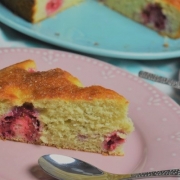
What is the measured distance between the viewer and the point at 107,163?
179 centimetres

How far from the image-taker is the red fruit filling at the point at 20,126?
1837 mm

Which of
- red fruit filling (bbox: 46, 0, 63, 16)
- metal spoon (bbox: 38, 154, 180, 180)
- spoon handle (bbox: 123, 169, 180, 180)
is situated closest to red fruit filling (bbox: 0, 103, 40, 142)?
metal spoon (bbox: 38, 154, 180, 180)

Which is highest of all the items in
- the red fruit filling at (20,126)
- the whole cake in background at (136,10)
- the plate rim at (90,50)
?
the whole cake in background at (136,10)

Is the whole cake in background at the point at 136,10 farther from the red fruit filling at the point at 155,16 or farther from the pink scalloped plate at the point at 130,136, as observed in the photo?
the pink scalloped plate at the point at 130,136

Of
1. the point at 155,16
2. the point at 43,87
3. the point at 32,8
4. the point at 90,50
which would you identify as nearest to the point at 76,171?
the point at 43,87

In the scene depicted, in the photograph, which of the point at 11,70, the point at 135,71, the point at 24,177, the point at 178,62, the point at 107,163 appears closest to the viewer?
the point at 24,177

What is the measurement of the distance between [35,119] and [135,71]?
0.86 m

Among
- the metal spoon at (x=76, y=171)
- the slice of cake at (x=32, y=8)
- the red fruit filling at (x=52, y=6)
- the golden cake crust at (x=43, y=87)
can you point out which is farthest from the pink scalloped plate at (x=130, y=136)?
the red fruit filling at (x=52, y=6)

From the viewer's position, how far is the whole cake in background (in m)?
2.77

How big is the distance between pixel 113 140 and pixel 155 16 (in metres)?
1.38

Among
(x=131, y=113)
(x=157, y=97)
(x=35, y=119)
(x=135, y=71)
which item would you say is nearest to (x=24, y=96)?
(x=35, y=119)

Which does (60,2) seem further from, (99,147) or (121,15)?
(99,147)

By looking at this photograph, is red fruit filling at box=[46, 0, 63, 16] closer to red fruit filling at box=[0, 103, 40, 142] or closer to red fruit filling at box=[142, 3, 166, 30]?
red fruit filling at box=[142, 3, 166, 30]

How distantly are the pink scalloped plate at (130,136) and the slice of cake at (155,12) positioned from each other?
0.90 meters
